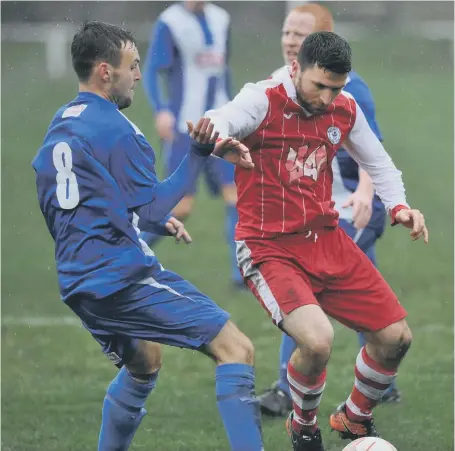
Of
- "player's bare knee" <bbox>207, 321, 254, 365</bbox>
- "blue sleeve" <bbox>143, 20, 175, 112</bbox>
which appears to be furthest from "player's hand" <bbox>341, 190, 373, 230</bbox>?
"blue sleeve" <bbox>143, 20, 175, 112</bbox>

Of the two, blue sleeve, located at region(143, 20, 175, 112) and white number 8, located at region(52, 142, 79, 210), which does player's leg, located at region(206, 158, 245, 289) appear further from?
white number 8, located at region(52, 142, 79, 210)

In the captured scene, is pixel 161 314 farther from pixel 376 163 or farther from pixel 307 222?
pixel 376 163

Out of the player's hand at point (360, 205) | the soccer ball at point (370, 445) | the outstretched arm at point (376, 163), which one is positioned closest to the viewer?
the soccer ball at point (370, 445)

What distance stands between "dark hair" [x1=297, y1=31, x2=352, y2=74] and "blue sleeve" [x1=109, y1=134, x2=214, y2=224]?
81cm

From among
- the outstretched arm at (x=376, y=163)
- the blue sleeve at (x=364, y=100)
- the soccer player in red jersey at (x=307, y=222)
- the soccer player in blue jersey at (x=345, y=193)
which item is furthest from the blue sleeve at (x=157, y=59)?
the soccer player in red jersey at (x=307, y=222)

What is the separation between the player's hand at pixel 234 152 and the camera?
4.67 m

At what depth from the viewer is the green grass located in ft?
19.5

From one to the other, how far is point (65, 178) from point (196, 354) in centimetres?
304

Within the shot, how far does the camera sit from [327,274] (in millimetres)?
5344

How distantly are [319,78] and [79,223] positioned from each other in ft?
4.10

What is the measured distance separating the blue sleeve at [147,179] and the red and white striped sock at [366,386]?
1415mm

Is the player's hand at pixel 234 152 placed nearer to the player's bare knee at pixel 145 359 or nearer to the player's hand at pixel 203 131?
the player's hand at pixel 203 131

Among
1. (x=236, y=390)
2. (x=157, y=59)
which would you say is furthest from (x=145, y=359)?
(x=157, y=59)

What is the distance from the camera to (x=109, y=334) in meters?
4.92
